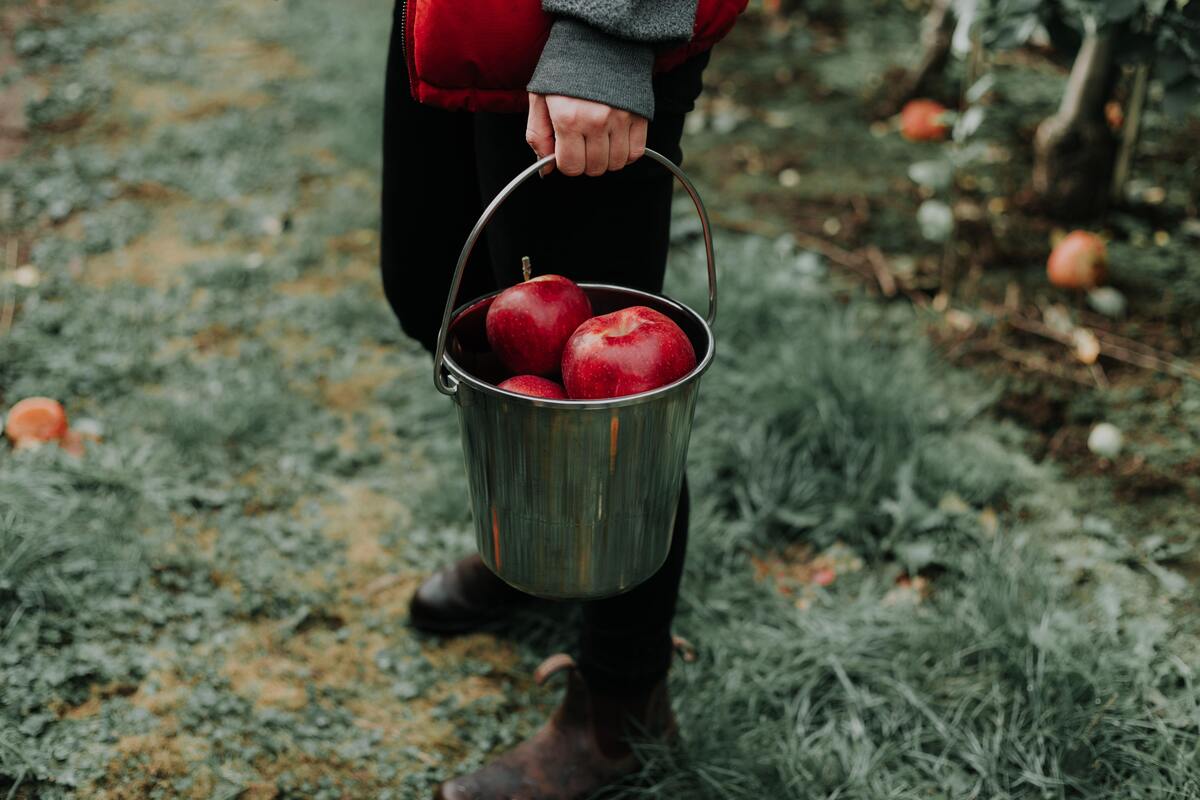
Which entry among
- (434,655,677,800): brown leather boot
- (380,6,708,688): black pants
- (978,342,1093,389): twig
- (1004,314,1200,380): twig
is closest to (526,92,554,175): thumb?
(380,6,708,688): black pants

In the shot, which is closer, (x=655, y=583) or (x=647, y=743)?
(x=655, y=583)

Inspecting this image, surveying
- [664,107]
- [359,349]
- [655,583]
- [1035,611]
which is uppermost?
[664,107]

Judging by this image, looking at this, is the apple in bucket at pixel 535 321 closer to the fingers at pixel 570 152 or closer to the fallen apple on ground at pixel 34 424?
the fingers at pixel 570 152

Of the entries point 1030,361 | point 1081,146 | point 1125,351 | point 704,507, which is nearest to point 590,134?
point 704,507

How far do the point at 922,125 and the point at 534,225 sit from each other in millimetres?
2886

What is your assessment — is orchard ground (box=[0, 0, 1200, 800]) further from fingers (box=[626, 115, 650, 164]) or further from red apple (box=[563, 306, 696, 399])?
fingers (box=[626, 115, 650, 164])

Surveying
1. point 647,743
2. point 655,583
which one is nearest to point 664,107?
point 655,583

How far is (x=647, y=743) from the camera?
1694 mm

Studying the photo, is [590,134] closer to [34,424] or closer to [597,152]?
[597,152]

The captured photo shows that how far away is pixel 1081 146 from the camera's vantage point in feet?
10.1

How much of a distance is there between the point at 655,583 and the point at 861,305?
1.74 metres

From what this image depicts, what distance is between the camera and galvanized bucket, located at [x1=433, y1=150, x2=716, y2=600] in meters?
1.13

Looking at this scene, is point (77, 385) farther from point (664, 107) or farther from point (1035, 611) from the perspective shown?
point (1035, 611)

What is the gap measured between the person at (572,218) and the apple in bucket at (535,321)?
14 cm
